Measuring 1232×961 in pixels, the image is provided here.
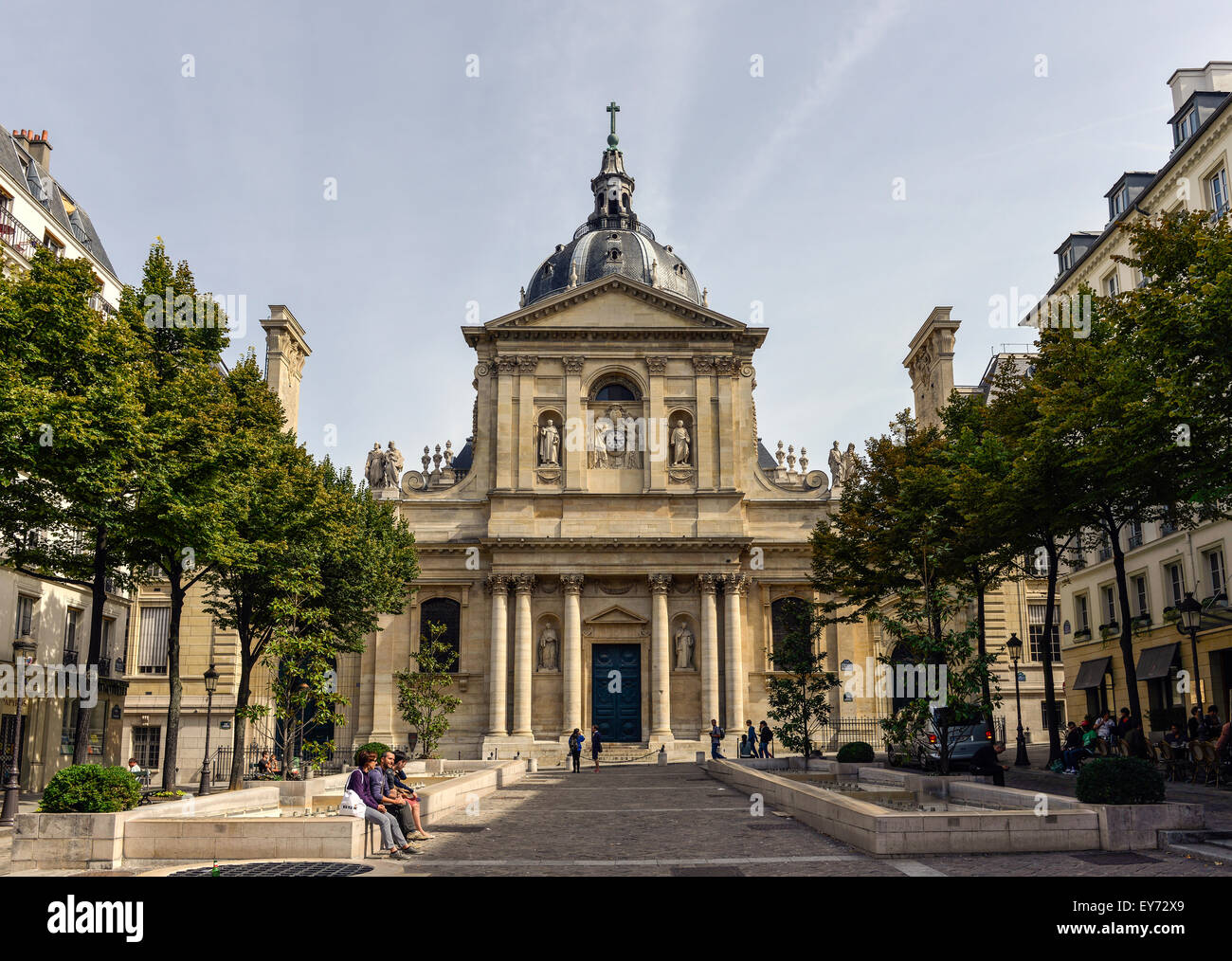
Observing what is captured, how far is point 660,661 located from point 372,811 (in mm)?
34849

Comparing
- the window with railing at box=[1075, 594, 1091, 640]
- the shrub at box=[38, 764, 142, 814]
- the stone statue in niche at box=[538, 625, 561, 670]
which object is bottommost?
the shrub at box=[38, 764, 142, 814]

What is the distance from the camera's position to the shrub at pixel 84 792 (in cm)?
1526

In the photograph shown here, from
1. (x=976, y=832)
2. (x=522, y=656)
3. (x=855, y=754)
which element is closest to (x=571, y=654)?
(x=522, y=656)

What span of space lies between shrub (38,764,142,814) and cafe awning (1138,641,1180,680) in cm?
3291

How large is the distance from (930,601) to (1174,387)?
885cm

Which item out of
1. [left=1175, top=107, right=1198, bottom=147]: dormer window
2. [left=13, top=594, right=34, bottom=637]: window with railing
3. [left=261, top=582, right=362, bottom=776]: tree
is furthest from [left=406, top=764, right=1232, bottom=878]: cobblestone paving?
[left=1175, top=107, right=1198, bottom=147]: dormer window

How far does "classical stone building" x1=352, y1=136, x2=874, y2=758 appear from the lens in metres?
50.8

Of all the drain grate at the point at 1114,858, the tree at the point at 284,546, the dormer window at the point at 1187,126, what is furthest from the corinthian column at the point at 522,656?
the drain grate at the point at 1114,858

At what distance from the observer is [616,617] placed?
170 feet

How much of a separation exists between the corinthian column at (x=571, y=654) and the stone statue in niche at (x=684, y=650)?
15.3 feet

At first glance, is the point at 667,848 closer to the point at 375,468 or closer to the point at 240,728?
the point at 240,728

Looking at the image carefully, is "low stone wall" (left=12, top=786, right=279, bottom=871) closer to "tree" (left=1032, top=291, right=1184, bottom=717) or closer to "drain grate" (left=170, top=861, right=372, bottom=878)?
"drain grate" (left=170, top=861, right=372, bottom=878)

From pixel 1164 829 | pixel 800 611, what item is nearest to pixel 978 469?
pixel 800 611
